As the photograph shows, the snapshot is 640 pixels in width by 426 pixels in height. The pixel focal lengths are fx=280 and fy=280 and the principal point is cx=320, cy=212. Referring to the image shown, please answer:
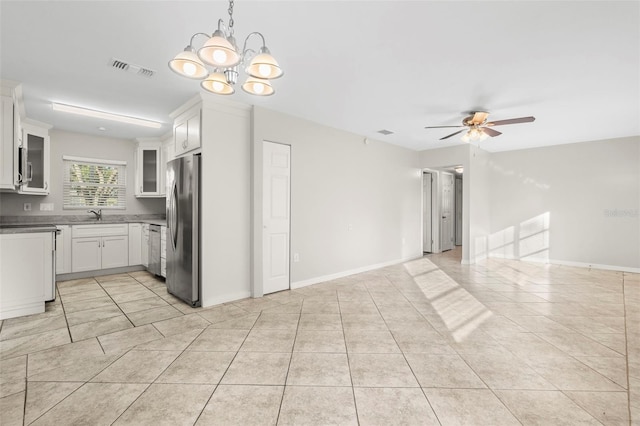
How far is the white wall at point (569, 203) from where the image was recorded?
5492 millimetres

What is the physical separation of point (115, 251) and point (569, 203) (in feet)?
30.2

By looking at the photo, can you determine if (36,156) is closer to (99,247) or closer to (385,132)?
(99,247)

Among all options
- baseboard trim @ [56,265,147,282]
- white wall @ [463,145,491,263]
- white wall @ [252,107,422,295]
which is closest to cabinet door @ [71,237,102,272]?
baseboard trim @ [56,265,147,282]

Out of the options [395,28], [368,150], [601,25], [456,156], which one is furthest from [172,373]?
[456,156]

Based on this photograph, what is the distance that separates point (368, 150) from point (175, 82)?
348cm

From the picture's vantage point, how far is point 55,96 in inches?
138

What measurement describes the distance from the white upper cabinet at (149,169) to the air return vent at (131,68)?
2.98 metres

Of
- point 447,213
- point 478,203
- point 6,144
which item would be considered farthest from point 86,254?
point 447,213

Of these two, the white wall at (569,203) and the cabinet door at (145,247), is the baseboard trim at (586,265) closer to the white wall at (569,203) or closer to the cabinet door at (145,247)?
the white wall at (569,203)

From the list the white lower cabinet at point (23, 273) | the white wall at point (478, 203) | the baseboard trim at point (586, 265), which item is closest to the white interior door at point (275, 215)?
the white lower cabinet at point (23, 273)

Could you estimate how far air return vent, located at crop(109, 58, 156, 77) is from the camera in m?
2.69

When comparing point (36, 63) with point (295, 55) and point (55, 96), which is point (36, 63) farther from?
point (295, 55)

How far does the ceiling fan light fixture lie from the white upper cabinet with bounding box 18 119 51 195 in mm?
4343

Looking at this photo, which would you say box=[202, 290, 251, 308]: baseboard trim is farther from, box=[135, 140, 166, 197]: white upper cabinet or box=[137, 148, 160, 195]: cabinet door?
box=[137, 148, 160, 195]: cabinet door
